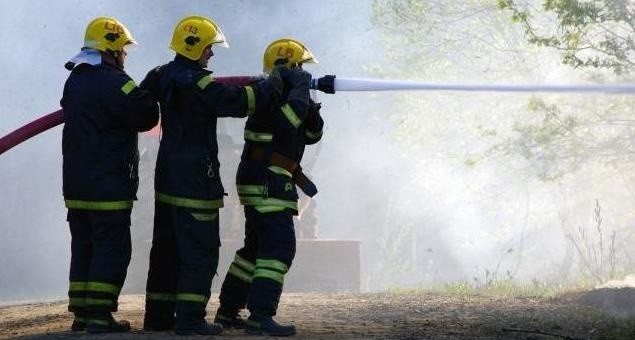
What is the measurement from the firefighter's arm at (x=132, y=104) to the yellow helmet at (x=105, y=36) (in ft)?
1.00

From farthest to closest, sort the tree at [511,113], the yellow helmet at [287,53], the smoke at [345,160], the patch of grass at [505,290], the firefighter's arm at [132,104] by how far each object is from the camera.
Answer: the smoke at [345,160], the tree at [511,113], the patch of grass at [505,290], the yellow helmet at [287,53], the firefighter's arm at [132,104]

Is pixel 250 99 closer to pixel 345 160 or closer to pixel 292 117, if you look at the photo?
pixel 292 117

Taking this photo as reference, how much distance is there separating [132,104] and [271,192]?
0.97 metres

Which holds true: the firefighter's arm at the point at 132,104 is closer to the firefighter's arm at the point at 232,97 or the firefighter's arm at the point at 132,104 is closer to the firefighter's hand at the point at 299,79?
the firefighter's arm at the point at 232,97

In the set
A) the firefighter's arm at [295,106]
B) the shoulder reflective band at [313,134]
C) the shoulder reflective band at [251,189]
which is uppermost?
the firefighter's arm at [295,106]

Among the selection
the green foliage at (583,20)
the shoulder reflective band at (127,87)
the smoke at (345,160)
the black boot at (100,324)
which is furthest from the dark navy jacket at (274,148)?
the smoke at (345,160)

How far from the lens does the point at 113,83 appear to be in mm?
6133

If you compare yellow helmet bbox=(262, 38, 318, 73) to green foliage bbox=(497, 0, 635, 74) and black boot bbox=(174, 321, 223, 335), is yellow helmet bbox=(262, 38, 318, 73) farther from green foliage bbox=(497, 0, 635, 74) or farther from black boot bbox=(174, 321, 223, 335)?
green foliage bbox=(497, 0, 635, 74)

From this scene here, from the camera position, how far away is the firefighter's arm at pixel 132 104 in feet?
19.9

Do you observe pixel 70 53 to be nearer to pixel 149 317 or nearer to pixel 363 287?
pixel 363 287

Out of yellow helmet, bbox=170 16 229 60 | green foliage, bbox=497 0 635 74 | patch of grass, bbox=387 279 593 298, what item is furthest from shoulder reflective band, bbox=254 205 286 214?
green foliage, bbox=497 0 635 74

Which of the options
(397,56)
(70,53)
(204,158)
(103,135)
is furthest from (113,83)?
(70,53)

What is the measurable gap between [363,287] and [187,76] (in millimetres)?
16046

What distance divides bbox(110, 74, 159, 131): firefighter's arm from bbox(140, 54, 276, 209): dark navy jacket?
0.35 feet
